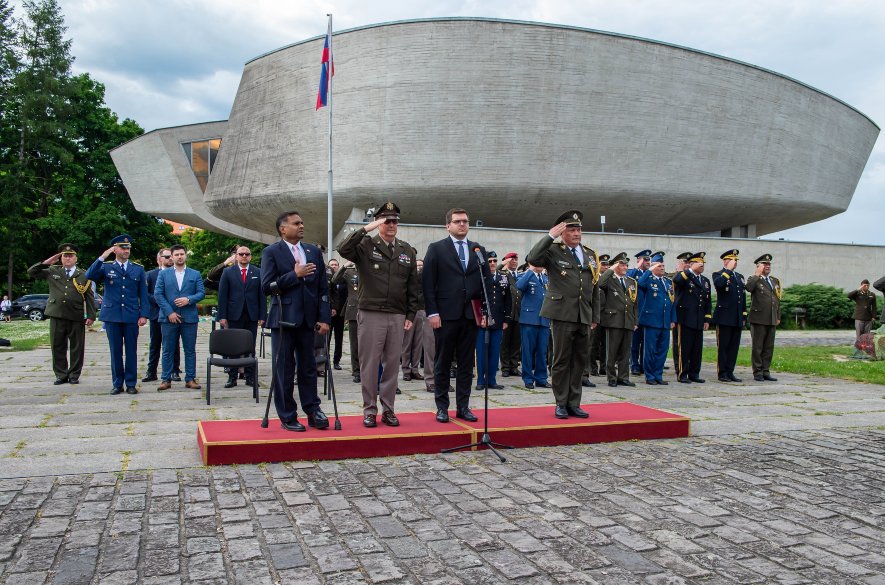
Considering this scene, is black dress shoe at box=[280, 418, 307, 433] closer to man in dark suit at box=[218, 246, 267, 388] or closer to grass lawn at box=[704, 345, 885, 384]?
man in dark suit at box=[218, 246, 267, 388]

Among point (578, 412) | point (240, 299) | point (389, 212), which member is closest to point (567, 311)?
point (578, 412)

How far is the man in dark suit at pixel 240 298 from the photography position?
9.29 metres

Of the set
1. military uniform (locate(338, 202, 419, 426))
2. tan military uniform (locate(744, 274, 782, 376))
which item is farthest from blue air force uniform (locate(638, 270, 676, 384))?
military uniform (locate(338, 202, 419, 426))

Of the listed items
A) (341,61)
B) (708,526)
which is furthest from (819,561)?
(341,61)

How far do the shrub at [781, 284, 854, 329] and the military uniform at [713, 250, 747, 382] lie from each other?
Result: 18966mm

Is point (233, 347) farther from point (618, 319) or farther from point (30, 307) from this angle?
point (30, 307)

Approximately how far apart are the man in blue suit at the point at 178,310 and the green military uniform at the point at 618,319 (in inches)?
231

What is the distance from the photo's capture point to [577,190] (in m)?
29.3

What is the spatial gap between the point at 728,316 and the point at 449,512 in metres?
8.50

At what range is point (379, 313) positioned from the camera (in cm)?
605

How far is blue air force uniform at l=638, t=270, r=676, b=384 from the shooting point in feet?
34.9

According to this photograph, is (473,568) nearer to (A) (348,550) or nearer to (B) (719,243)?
(A) (348,550)

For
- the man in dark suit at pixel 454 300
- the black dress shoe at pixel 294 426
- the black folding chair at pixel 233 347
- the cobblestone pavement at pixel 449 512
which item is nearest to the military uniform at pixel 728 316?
the cobblestone pavement at pixel 449 512

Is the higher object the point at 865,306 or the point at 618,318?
the point at 865,306
